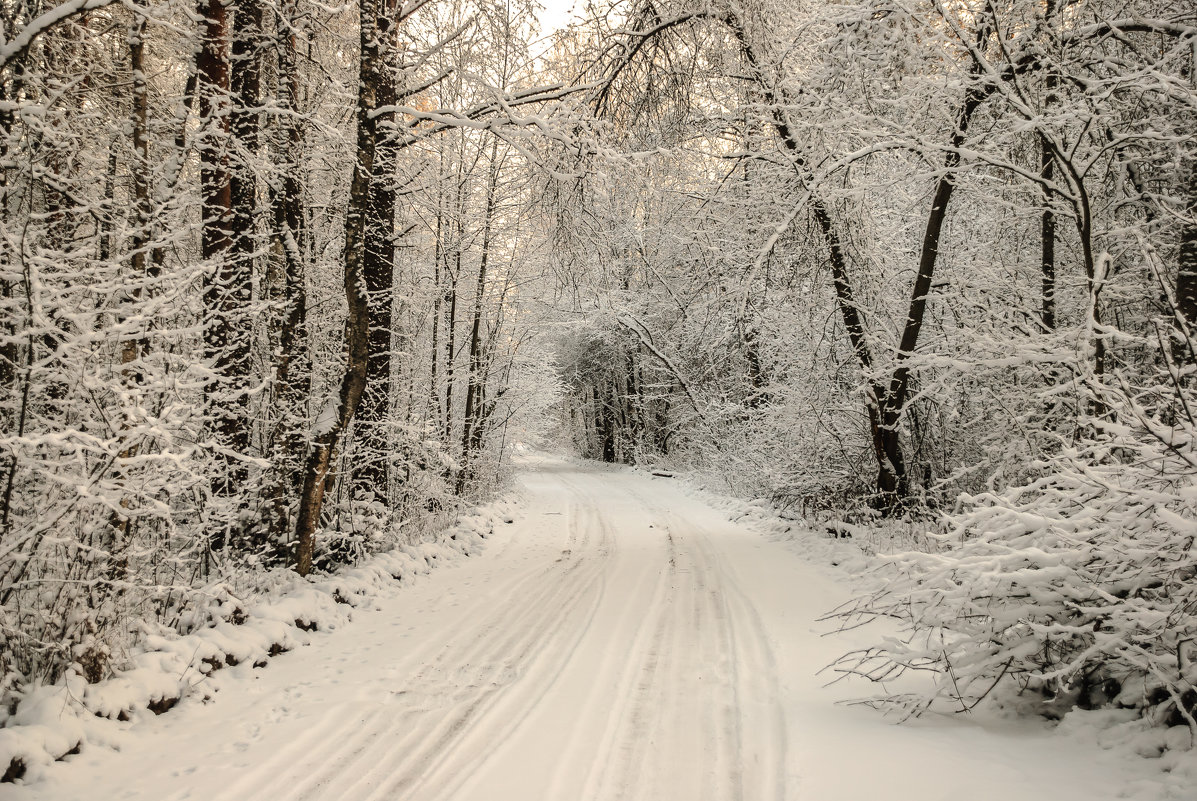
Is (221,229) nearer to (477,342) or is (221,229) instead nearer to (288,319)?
(288,319)

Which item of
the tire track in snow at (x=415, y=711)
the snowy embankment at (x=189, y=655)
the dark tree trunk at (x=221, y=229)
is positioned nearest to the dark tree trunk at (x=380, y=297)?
the snowy embankment at (x=189, y=655)

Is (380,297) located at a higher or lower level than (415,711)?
higher

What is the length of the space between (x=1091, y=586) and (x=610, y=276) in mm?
6869

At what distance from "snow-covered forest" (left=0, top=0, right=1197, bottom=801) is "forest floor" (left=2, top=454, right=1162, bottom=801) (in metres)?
0.35

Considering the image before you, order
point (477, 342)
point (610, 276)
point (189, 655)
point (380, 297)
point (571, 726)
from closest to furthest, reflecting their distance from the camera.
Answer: point (571, 726) < point (189, 655) < point (380, 297) < point (610, 276) < point (477, 342)

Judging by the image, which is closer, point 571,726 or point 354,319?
point 571,726

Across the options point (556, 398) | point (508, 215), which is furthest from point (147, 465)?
point (556, 398)

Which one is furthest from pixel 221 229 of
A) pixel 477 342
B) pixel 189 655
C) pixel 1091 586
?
pixel 1091 586

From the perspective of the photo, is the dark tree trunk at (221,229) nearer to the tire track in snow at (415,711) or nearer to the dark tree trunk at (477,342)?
the tire track in snow at (415,711)

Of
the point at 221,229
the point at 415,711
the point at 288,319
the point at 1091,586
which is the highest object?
the point at 221,229

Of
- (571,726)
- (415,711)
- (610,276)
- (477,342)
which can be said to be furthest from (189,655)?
(477,342)

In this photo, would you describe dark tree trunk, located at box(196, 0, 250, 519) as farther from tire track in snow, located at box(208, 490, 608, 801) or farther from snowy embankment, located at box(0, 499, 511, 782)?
tire track in snow, located at box(208, 490, 608, 801)

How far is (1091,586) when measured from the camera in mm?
3105

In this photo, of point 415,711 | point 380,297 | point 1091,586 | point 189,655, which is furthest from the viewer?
point 380,297
